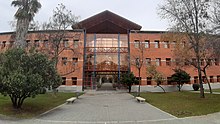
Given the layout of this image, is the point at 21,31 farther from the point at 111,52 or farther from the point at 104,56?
the point at 111,52

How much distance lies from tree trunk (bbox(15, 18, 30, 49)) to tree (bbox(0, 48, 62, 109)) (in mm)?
5422

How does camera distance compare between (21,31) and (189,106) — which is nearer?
(189,106)

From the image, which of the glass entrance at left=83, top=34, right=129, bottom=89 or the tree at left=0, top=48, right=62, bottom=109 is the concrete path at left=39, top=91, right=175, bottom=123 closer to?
the tree at left=0, top=48, right=62, bottom=109

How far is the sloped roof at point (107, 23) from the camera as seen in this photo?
35.1 meters

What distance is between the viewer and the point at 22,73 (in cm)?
1002

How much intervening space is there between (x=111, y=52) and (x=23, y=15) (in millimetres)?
20152

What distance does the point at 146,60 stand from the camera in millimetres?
33781

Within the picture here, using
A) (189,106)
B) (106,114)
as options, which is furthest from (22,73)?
(189,106)

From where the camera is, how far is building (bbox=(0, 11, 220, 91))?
32938mm

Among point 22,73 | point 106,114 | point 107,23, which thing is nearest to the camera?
point 22,73

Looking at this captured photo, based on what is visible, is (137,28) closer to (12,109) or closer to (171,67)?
(171,67)

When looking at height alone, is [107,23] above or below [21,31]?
above

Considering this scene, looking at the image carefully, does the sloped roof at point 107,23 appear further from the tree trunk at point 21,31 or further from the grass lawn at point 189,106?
the grass lawn at point 189,106

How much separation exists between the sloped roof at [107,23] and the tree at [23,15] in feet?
58.7
